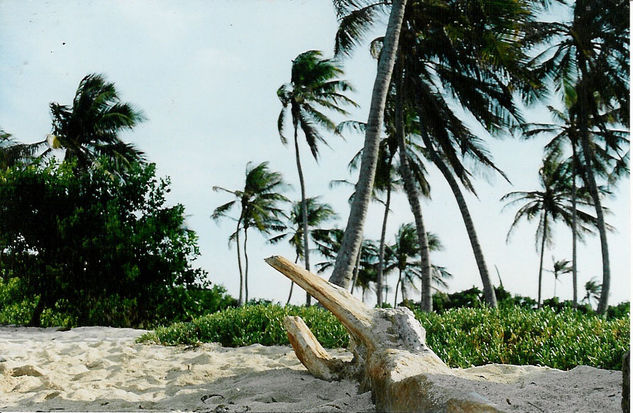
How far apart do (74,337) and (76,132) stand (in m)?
6.66

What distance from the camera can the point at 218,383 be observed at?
392cm

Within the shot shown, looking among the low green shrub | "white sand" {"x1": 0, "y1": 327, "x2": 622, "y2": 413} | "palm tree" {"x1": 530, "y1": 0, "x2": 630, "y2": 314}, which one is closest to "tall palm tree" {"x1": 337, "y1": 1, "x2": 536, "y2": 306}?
"palm tree" {"x1": 530, "y1": 0, "x2": 630, "y2": 314}

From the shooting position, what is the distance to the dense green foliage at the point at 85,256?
9.02 metres

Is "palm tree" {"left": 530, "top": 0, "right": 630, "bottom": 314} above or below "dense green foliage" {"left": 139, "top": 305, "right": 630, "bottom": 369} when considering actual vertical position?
above

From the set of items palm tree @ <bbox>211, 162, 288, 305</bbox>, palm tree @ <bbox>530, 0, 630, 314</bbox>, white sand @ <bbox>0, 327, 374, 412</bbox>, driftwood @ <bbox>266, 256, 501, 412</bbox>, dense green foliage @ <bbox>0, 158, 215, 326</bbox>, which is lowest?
white sand @ <bbox>0, 327, 374, 412</bbox>

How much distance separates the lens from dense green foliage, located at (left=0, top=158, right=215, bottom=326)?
29.6ft

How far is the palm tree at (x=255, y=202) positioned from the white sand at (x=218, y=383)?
39.8 ft

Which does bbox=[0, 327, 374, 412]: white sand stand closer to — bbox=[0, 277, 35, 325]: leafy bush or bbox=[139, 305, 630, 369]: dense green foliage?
bbox=[139, 305, 630, 369]: dense green foliage

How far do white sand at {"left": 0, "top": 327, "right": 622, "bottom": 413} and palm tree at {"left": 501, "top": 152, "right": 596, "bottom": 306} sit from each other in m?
14.1

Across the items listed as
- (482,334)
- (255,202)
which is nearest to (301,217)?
(255,202)

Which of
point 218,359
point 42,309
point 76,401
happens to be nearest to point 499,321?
point 218,359

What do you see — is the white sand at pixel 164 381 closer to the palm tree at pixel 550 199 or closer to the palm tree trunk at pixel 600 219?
the palm tree trunk at pixel 600 219

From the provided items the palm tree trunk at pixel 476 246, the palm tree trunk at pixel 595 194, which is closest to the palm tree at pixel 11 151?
the palm tree trunk at pixel 476 246

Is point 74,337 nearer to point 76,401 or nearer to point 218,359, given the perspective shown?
point 218,359
